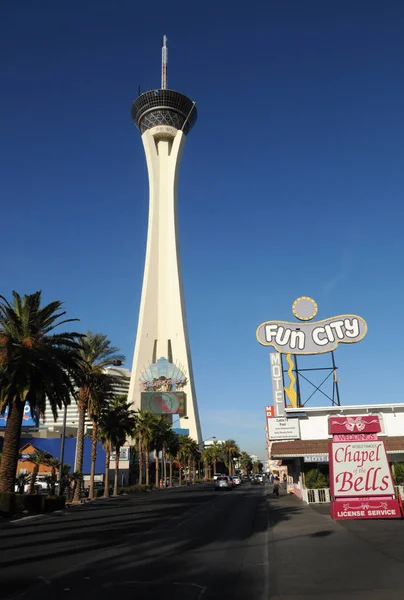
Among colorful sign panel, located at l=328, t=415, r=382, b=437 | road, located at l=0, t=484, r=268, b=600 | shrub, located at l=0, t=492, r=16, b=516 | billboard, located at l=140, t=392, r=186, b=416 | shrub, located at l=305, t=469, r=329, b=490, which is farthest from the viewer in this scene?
billboard, located at l=140, t=392, r=186, b=416

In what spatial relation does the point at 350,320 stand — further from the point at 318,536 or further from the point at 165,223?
the point at 165,223

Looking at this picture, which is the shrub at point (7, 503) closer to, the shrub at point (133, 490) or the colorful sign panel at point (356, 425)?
the colorful sign panel at point (356, 425)

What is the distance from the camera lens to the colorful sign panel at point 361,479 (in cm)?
1853

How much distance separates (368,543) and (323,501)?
16.0m

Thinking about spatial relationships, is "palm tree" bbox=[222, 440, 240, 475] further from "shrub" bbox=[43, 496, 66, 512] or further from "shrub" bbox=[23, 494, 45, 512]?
"shrub" bbox=[23, 494, 45, 512]

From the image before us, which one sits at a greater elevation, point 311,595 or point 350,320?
point 350,320

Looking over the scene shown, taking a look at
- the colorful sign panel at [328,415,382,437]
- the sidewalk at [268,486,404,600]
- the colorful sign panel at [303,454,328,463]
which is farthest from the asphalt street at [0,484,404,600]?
the colorful sign panel at [303,454,328,463]

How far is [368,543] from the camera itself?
43.2ft

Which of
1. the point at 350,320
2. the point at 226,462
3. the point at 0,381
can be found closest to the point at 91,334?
the point at 0,381

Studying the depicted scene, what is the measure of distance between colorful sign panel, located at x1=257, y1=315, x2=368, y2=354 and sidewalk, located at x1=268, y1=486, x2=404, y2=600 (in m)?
18.6

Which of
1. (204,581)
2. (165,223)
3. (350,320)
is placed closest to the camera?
(204,581)

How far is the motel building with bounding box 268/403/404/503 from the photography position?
1109 inches

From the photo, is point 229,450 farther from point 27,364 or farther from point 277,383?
point 27,364

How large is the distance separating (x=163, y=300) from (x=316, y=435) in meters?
89.6
